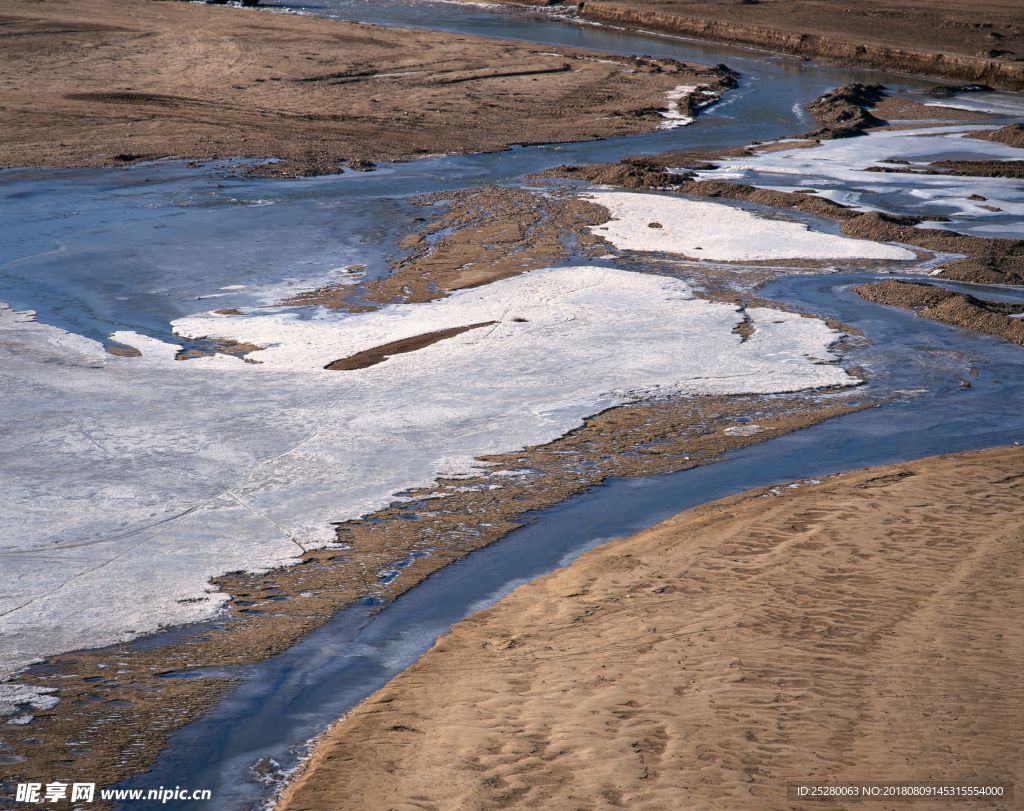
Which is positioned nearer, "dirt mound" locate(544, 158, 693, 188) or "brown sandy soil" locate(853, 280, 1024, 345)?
"brown sandy soil" locate(853, 280, 1024, 345)

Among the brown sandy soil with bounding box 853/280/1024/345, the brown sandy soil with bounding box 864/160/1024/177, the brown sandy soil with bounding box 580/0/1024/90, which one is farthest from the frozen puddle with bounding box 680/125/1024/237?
the brown sandy soil with bounding box 580/0/1024/90

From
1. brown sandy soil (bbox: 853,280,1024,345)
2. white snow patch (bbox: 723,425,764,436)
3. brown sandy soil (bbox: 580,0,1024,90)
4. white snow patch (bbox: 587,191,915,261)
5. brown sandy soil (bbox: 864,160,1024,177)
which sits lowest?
white snow patch (bbox: 723,425,764,436)

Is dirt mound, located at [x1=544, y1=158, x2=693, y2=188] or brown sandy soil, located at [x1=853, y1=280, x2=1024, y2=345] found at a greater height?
dirt mound, located at [x1=544, y1=158, x2=693, y2=188]

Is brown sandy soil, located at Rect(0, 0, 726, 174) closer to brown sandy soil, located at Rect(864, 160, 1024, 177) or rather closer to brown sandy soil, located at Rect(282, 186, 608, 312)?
brown sandy soil, located at Rect(282, 186, 608, 312)

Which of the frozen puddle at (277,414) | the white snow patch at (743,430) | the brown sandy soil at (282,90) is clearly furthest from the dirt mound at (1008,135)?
the white snow patch at (743,430)

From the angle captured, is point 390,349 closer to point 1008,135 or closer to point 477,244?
point 477,244

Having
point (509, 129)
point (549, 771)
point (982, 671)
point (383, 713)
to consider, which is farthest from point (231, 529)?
point (509, 129)

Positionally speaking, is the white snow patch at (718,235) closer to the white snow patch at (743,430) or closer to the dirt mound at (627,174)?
the dirt mound at (627,174)
